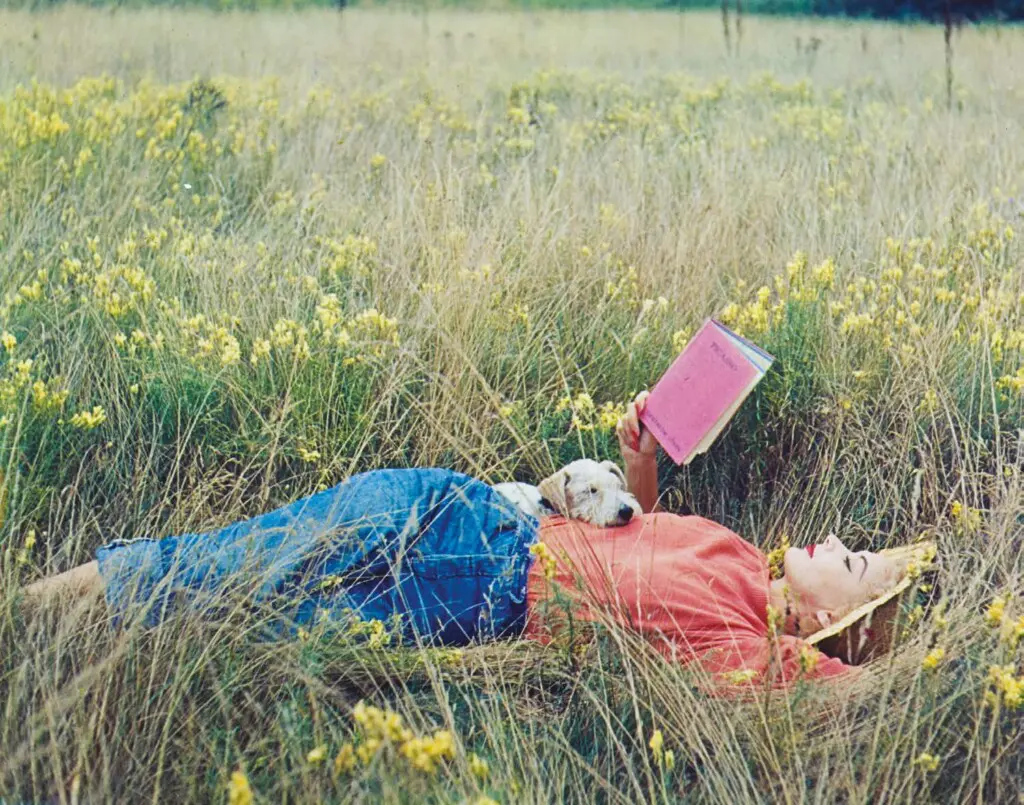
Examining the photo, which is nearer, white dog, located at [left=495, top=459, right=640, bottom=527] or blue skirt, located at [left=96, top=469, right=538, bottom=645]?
blue skirt, located at [left=96, top=469, right=538, bottom=645]

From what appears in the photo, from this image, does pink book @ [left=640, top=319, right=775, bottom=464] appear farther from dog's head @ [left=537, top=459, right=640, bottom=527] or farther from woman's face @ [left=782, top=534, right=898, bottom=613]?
woman's face @ [left=782, top=534, right=898, bottom=613]

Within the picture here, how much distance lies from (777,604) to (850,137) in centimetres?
413

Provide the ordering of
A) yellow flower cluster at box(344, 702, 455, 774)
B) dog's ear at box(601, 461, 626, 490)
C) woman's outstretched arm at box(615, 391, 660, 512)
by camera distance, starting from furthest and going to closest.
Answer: woman's outstretched arm at box(615, 391, 660, 512) → dog's ear at box(601, 461, 626, 490) → yellow flower cluster at box(344, 702, 455, 774)

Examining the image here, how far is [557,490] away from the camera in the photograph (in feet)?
9.07

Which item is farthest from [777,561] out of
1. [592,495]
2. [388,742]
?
[388,742]

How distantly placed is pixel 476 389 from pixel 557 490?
70cm

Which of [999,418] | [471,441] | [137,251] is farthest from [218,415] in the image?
[999,418]

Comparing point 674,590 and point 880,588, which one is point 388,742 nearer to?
point 674,590

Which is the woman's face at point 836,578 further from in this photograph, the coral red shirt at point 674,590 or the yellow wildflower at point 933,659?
the yellow wildflower at point 933,659

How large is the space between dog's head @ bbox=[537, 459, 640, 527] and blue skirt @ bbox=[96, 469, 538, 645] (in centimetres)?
10

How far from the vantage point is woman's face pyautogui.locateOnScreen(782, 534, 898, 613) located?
2.71 metres

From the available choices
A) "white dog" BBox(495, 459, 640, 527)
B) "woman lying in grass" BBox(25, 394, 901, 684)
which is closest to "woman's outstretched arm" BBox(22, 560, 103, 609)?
"woman lying in grass" BBox(25, 394, 901, 684)

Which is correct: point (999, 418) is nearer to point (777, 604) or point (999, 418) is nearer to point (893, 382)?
point (893, 382)

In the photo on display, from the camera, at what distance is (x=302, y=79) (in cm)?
Result: 696
